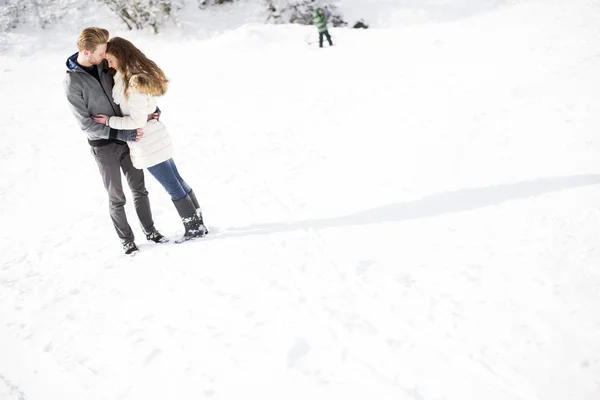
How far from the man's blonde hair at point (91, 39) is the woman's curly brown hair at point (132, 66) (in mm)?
75

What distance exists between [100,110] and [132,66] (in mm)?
488

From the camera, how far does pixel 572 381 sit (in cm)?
210

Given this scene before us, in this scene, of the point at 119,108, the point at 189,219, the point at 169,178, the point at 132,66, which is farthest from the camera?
the point at 189,219

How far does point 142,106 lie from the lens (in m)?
2.80

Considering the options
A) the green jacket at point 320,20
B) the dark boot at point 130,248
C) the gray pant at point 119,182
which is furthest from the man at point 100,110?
the green jacket at point 320,20

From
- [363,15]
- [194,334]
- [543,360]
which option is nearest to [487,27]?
[363,15]

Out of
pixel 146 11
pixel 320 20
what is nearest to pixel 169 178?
pixel 320 20

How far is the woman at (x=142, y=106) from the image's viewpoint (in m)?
2.67

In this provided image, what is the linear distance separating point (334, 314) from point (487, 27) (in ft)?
33.7

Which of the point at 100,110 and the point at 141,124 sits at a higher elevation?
the point at 100,110

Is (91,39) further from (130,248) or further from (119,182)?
(130,248)

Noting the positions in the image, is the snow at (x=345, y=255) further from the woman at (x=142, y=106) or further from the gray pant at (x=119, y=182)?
the woman at (x=142, y=106)

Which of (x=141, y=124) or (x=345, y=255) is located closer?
(x=141, y=124)

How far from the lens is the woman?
8.75 feet
